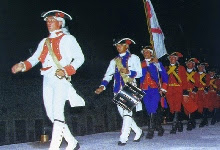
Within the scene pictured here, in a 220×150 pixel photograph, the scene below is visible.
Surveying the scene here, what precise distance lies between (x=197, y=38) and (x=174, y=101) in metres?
6.36

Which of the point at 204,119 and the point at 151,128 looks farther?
the point at 204,119

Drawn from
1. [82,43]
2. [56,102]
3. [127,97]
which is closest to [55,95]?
[56,102]

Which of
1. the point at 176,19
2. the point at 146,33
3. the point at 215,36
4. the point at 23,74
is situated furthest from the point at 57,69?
the point at 215,36

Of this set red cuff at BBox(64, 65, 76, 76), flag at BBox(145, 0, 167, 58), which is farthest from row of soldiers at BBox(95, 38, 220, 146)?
red cuff at BBox(64, 65, 76, 76)

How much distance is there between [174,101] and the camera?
877 cm

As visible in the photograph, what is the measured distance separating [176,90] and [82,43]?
2.21 meters

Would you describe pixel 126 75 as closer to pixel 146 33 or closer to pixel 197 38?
pixel 146 33

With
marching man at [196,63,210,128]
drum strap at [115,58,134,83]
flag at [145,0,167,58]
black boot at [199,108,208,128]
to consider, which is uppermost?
flag at [145,0,167,58]

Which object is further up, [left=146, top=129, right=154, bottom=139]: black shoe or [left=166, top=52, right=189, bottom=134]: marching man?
[left=166, top=52, right=189, bottom=134]: marching man

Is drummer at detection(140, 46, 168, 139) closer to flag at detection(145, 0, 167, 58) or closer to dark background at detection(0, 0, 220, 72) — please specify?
flag at detection(145, 0, 167, 58)

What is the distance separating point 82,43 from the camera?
29.5 feet

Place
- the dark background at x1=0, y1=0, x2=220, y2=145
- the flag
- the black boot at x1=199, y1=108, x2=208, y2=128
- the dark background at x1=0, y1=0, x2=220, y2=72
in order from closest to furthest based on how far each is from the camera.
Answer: the dark background at x1=0, y1=0, x2=220, y2=145, the dark background at x1=0, y1=0, x2=220, y2=72, the flag, the black boot at x1=199, y1=108, x2=208, y2=128

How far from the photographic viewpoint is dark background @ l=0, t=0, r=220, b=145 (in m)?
7.14

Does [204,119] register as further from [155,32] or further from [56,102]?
[56,102]
